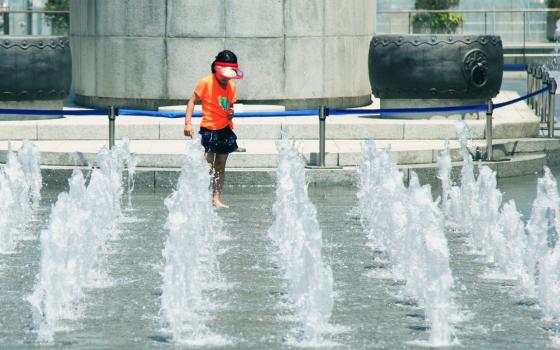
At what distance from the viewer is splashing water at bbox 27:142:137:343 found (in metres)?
8.59

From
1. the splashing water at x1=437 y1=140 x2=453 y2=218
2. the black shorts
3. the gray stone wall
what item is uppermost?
the gray stone wall

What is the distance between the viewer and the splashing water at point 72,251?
859 cm

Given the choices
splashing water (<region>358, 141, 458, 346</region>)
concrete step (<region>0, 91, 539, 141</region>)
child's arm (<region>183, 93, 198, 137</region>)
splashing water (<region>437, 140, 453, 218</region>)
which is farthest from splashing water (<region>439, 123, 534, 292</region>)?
concrete step (<region>0, 91, 539, 141</region>)

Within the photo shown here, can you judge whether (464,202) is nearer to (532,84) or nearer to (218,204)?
(218,204)

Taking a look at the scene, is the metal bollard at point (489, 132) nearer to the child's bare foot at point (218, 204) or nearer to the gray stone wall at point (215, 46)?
the gray stone wall at point (215, 46)

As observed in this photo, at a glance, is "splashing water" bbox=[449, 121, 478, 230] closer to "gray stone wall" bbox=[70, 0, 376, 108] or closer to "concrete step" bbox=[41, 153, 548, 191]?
"concrete step" bbox=[41, 153, 548, 191]

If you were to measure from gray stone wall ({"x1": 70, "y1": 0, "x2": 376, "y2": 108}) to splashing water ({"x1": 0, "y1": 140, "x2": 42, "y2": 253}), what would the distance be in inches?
169

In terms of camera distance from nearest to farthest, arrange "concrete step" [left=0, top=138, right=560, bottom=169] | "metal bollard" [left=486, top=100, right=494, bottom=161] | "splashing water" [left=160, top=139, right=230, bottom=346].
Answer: "splashing water" [left=160, top=139, right=230, bottom=346] → "concrete step" [left=0, top=138, right=560, bottom=169] → "metal bollard" [left=486, top=100, right=494, bottom=161]

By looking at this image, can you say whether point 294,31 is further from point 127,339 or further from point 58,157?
point 127,339

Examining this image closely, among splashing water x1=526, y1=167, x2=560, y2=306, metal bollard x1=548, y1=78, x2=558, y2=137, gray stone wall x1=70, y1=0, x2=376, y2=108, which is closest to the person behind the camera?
splashing water x1=526, y1=167, x2=560, y2=306

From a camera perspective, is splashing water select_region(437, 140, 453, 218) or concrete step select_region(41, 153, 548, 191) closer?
splashing water select_region(437, 140, 453, 218)

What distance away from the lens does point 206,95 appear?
13781mm

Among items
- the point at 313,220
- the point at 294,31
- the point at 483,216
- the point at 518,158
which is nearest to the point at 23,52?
the point at 294,31

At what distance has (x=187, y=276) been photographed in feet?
30.5
